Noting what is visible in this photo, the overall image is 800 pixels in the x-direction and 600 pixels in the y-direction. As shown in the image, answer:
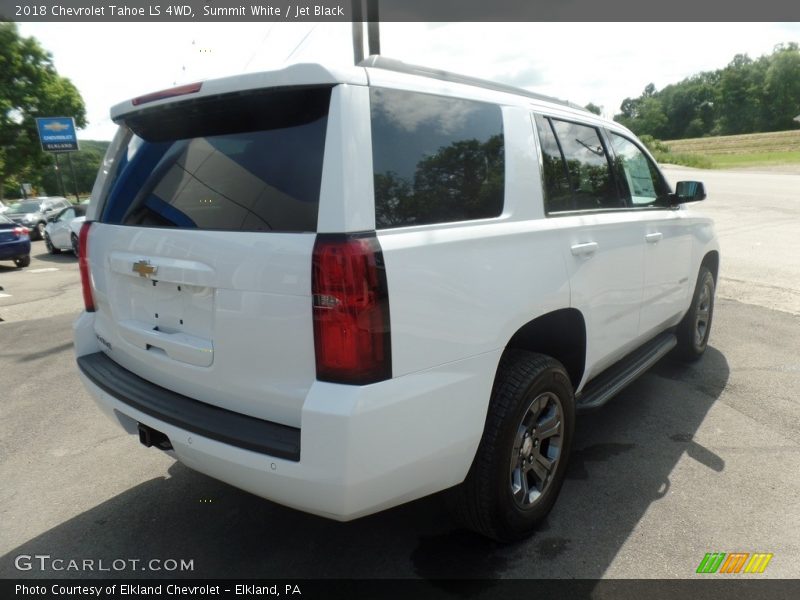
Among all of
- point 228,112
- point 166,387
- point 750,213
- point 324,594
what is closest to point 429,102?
point 228,112

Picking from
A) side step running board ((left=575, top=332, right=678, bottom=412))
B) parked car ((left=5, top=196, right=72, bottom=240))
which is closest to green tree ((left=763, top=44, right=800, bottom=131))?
parked car ((left=5, top=196, right=72, bottom=240))

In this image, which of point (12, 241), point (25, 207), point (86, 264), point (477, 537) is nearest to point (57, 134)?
point (25, 207)

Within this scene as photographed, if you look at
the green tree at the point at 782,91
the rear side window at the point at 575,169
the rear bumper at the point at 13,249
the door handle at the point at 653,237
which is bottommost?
the rear bumper at the point at 13,249

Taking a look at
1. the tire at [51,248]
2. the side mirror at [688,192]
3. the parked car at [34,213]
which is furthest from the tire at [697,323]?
the parked car at [34,213]

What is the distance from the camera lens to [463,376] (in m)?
2.19

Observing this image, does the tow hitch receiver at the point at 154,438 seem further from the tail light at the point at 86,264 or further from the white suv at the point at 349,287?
the tail light at the point at 86,264

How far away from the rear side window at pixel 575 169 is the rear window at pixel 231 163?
125 centimetres

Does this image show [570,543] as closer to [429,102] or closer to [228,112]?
[429,102]

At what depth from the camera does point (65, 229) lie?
15.9 metres

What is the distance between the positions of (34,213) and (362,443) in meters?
27.3

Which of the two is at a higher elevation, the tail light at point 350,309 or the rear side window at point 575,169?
the rear side window at point 575,169

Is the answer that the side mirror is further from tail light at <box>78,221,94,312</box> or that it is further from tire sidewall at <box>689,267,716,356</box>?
tail light at <box>78,221,94,312</box>

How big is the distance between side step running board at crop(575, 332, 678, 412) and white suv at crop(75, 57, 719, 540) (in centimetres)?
13

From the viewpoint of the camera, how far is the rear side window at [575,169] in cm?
288
